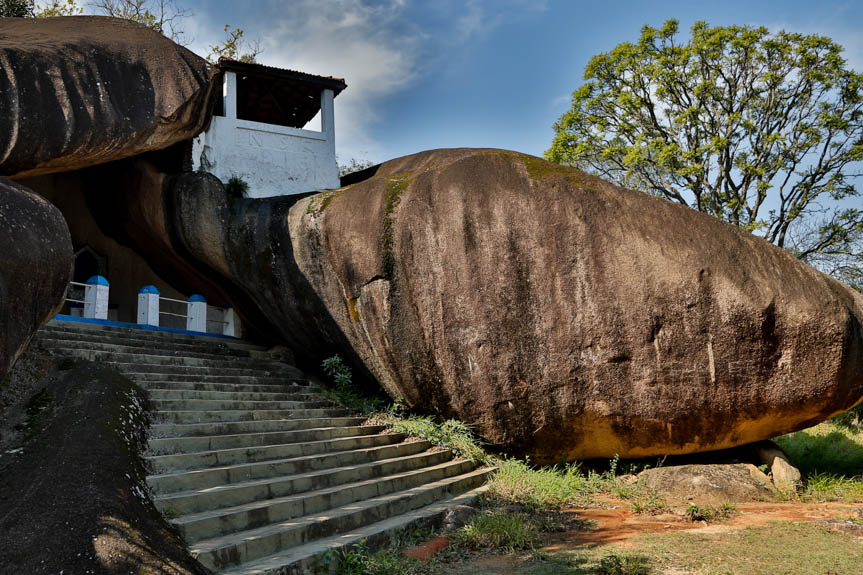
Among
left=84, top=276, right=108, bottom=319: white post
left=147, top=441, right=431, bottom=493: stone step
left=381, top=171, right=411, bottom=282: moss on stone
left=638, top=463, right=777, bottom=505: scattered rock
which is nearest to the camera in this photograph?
left=147, top=441, right=431, bottom=493: stone step

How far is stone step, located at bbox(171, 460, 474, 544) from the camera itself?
492 cm

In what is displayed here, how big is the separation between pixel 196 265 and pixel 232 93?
4127 millimetres

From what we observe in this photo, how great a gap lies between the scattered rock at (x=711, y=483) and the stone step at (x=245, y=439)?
401cm

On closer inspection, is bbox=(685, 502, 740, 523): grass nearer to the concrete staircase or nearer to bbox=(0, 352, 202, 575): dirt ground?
the concrete staircase

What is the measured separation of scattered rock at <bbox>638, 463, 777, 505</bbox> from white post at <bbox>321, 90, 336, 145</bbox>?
1020cm

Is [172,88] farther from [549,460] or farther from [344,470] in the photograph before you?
[549,460]

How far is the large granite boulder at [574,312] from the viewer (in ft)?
26.9

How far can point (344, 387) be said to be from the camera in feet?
33.9

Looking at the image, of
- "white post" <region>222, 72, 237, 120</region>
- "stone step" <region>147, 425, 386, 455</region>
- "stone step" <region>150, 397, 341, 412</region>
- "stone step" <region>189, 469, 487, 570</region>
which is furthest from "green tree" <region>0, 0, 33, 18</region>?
"stone step" <region>189, 469, 487, 570</region>

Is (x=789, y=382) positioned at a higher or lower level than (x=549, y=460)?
higher

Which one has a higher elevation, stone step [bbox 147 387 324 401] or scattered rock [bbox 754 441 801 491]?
stone step [bbox 147 387 324 401]

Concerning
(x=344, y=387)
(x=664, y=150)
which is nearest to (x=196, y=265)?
(x=344, y=387)

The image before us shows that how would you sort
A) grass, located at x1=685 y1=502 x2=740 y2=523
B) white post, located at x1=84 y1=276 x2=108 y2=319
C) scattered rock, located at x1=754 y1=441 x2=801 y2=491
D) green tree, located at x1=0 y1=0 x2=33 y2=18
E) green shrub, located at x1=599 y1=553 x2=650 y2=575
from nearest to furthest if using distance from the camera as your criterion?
green shrub, located at x1=599 y1=553 x2=650 y2=575 < grass, located at x1=685 y1=502 x2=740 y2=523 < scattered rock, located at x1=754 y1=441 x2=801 y2=491 < white post, located at x1=84 y1=276 x2=108 y2=319 < green tree, located at x1=0 y1=0 x2=33 y2=18

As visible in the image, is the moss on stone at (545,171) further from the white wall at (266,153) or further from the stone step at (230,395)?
the white wall at (266,153)
